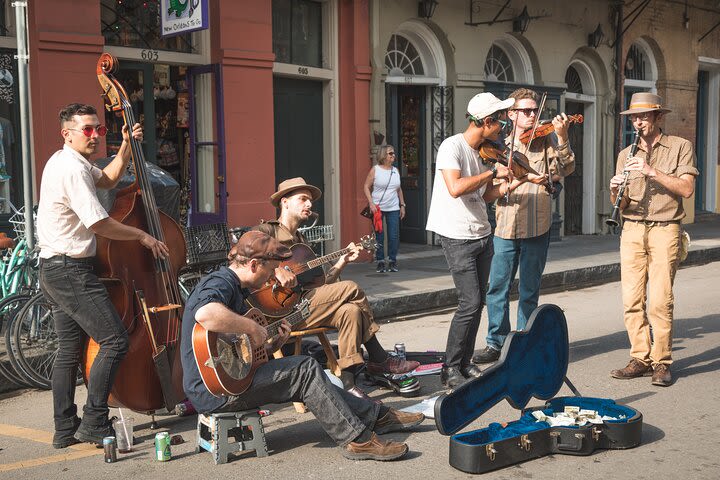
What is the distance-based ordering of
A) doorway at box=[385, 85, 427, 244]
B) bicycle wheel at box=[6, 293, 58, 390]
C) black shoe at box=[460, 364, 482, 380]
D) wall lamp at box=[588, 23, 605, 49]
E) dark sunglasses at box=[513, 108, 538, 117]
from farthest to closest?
wall lamp at box=[588, 23, 605, 49], doorway at box=[385, 85, 427, 244], dark sunglasses at box=[513, 108, 538, 117], bicycle wheel at box=[6, 293, 58, 390], black shoe at box=[460, 364, 482, 380]

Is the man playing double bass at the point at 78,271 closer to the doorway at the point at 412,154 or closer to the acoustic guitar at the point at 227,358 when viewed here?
the acoustic guitar at the point at 227,358

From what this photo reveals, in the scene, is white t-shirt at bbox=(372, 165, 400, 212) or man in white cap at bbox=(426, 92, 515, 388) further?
white t-shirt at bbox=(372, 165, 400, 212)

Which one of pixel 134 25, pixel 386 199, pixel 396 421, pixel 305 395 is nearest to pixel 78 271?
pixel 305 395

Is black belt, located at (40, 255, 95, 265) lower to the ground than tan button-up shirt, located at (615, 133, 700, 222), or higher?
lower

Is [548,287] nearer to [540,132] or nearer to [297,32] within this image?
[297,32]

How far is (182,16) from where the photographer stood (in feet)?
33.4

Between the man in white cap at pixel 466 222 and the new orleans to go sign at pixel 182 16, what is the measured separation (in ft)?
15.1

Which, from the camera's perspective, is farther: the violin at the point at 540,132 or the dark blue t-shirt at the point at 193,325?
the violin at the point at 540,132

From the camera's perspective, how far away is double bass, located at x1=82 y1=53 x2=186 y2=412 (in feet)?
17.4

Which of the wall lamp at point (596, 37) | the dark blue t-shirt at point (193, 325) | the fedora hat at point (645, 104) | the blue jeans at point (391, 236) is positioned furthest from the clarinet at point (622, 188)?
the wall lamp at point (596, 37)

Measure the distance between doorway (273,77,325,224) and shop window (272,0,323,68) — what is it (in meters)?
0.32

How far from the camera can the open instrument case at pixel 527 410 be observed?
466 centimetres

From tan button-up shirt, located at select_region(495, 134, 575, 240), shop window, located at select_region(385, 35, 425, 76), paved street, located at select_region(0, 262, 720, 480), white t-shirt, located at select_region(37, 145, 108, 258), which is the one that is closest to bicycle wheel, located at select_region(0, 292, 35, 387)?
paved street, located at select_region(0, 262, 720, 480)

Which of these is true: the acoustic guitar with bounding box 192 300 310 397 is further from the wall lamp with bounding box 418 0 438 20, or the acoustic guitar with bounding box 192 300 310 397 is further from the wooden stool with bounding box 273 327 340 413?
the wall lamp with bounding box 418 0 438 20
